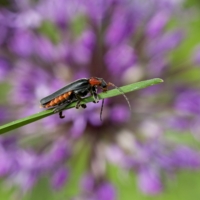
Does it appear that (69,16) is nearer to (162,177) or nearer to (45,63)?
(45,63)

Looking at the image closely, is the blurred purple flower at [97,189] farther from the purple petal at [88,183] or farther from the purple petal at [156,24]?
the purple petal at [156,24]

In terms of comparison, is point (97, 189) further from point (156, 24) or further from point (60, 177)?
point (156, 24)

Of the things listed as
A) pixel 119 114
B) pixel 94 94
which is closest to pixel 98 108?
pixel 119 114

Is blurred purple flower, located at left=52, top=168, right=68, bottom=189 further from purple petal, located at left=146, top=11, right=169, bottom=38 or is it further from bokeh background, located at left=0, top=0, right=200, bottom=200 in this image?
purple petal, located at left=146, top=11, right=169, bottom=38

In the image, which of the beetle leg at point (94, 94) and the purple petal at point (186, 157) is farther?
the purple petal at point (186, 157)

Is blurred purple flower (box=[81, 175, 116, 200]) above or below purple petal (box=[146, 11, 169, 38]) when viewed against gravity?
below

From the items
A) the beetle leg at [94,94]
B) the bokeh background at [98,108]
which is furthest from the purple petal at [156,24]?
the beetle leg at [94,94]

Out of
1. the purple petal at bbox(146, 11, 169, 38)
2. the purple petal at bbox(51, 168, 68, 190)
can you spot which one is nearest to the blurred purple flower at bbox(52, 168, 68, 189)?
the purple petal at bbox(51, 168, 68, 190)

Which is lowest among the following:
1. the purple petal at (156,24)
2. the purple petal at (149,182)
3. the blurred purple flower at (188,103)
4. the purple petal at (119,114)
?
the purple petal at (149,182)

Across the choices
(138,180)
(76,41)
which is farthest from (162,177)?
(76,41)
